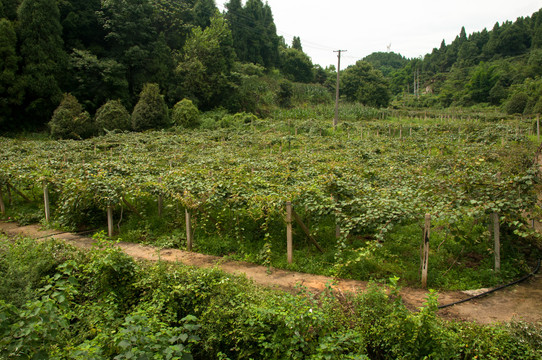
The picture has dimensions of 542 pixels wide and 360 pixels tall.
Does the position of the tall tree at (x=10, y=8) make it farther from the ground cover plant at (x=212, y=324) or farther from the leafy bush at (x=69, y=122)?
the ground cover plant at (x=212, y=324)

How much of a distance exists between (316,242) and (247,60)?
44.7m

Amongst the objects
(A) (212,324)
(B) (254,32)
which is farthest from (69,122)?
(B) (254,32)

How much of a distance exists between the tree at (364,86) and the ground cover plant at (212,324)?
45677mm

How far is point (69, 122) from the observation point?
18297mm

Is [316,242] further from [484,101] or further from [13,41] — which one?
[484,101]

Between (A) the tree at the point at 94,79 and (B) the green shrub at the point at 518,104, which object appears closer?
(A) the tree at the point at 94,79

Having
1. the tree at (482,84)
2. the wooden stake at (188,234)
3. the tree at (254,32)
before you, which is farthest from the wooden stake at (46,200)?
the tree at (482,84)

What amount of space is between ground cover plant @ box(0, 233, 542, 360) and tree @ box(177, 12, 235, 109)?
27.1 meters

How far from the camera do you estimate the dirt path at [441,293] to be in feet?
13.8

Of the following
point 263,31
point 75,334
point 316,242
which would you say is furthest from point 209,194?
point 263,31

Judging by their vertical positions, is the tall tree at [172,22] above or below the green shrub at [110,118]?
above

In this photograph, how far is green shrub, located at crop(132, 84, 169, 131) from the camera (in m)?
21.6

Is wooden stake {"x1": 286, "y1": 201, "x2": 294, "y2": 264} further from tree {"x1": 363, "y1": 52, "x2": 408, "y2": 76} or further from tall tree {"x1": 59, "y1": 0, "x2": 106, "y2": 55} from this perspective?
tree {"x1": 363, "y1": 52, "x2": 408, "y2": 76}

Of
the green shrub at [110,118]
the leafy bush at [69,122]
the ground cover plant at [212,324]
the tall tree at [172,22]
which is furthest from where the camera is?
the tall tree at [172,22]
